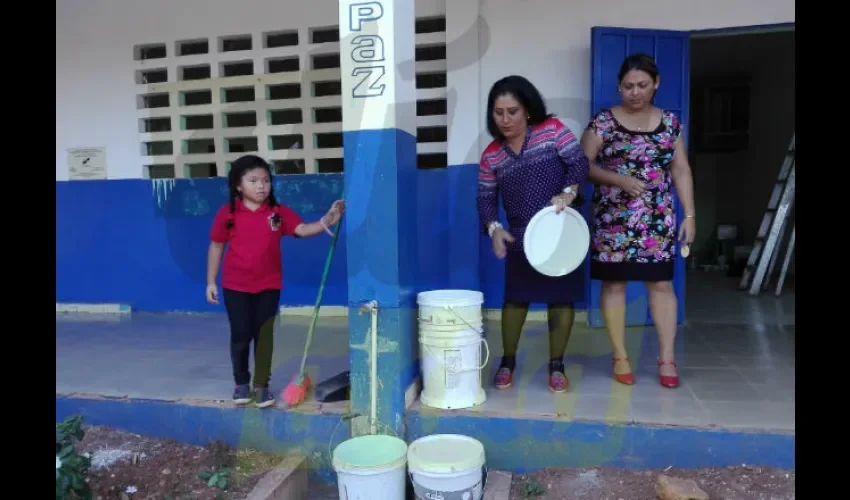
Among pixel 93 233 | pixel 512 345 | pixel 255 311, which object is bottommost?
pixel 512 345

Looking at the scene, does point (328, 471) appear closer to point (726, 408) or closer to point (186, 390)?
point (186, 390)

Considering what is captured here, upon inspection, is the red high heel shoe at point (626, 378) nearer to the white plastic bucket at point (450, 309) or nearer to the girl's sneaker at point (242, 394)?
the white plastic bucket at point (450, 309)

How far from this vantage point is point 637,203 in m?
→ 2.84

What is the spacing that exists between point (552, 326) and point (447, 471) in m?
1.00

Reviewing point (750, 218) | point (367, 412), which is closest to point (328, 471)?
point (367, 412)

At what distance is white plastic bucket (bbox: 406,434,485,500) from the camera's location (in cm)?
226

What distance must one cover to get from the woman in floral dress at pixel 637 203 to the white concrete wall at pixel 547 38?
4.26ft

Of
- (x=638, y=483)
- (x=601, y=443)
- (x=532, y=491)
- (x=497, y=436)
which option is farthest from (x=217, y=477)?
(x=638, y=483)

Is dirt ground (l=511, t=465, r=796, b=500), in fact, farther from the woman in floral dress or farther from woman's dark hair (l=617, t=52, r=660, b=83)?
woman's dark hair (l=617, t=52, r=660, b=83)

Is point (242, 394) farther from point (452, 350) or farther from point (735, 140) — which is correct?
point (735, 140)

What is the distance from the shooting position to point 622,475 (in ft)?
8.05

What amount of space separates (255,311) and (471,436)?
3.89ft

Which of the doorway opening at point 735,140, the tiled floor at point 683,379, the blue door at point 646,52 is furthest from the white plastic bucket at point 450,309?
the doorway opening at point 735,140
